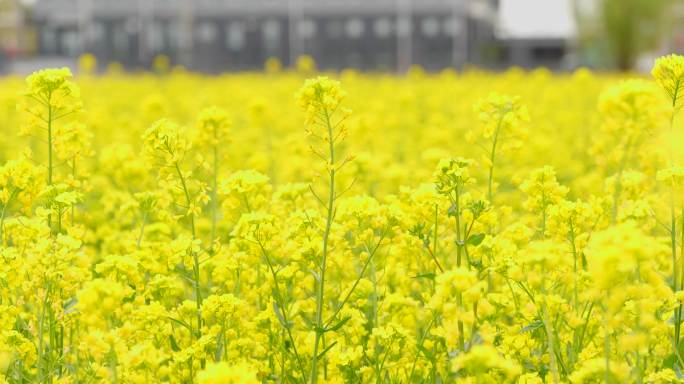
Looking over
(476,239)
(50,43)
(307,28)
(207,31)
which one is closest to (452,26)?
(307,28)

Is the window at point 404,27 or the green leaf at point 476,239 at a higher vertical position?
the window at point 404,27

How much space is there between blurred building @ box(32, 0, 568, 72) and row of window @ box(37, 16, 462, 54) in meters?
0.05

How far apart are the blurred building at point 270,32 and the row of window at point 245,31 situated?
0.05 m

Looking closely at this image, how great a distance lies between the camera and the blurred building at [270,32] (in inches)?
2260

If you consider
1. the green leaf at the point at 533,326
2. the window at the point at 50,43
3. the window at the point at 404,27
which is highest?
the window at the point at 404,27

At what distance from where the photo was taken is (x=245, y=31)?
197 ft

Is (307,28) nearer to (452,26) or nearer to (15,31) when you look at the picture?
(452,26)

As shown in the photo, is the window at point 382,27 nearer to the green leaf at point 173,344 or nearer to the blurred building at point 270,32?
the blurred building at point 270,32

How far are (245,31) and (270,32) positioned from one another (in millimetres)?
1324

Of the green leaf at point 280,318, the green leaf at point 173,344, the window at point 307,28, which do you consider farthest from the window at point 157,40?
the green leaf at point 280,318

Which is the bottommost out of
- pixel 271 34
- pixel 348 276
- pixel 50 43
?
pixel 348 276

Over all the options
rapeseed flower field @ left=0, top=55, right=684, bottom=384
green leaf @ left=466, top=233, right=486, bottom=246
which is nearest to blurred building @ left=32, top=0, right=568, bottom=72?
rapeseed flower field @ left=0, top=55, right=684, bottom=384

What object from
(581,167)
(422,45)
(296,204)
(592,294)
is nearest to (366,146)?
(581,167)

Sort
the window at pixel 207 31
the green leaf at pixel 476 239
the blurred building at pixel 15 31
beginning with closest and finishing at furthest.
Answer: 1. the green leaf at pixel 476 239
2. the window at pixel 207 31
3. the blurred building at pixel 15 31
